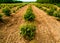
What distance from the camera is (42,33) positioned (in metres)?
10.8

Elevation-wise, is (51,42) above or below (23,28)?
below

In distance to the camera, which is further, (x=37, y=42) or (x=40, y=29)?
(x=40, y=29)

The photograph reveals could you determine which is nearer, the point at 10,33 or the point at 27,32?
the point at 27,32

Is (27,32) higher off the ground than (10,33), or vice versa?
(27,32)

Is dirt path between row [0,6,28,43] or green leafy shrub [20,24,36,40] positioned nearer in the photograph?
dirt path between row [0,6,28,43]

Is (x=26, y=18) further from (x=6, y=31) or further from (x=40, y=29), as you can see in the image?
(x=6, y=31)

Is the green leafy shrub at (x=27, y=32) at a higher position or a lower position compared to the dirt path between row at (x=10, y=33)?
higher

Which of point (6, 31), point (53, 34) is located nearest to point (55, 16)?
point (53, 34)

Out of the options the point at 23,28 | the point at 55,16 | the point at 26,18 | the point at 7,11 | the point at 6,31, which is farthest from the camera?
the point at 55,16

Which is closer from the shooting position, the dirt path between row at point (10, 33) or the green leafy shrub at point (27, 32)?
the dirt path between row at point (10, 33)

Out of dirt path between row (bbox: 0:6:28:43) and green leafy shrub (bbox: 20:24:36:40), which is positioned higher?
green leafy shrub (bbox: 20:24:36:40)

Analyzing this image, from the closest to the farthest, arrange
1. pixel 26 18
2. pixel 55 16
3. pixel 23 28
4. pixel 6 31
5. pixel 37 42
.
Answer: pixel 37 42, pixel 23 28, pixel 6 31, pixel 26 18, pixel 55 16

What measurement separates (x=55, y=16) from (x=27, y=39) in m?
7.79

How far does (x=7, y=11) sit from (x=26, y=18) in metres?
2.30
